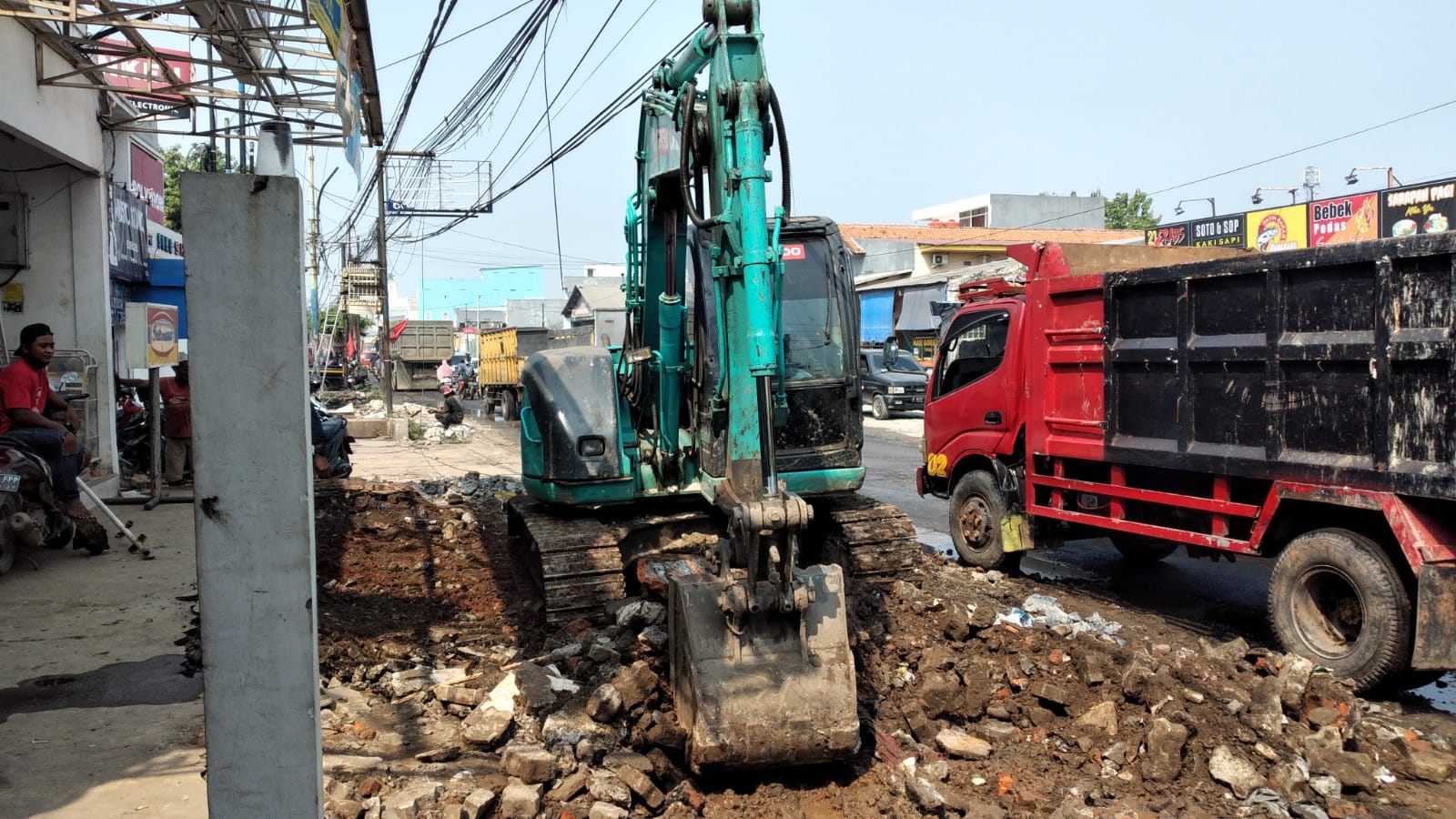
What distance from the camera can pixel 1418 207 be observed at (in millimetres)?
24609

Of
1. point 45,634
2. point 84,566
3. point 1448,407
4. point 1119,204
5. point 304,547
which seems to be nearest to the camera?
point 304,547

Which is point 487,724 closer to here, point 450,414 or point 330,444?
point 330,444

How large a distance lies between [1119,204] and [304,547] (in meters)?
54.7

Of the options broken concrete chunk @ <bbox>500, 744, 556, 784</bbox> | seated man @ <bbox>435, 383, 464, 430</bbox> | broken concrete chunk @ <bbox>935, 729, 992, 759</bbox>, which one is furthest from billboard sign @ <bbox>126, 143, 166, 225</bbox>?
broken concrete chunk @ <bbox>935, 729, 992, 759</bbox>

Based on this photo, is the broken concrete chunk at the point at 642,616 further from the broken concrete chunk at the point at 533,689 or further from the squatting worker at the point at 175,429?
the squatting worker at the point at 175,429

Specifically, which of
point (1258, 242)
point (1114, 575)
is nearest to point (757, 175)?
point (1114, 575)

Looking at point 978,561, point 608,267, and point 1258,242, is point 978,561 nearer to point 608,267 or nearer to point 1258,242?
point 1258,242

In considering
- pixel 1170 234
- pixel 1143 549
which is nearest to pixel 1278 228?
pixel 1170 234

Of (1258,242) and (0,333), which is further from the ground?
(1258,242)

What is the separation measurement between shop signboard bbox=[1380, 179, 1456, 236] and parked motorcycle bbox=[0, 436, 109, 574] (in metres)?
25.9

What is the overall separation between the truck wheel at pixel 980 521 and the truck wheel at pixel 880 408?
52.2 ft

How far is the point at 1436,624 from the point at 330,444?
11.3 m

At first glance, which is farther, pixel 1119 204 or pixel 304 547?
pixel 1119 204

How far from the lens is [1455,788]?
4684mm
